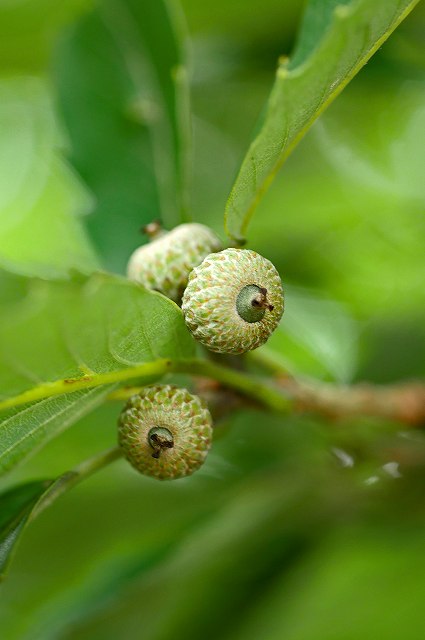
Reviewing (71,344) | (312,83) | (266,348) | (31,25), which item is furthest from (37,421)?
(31,25)

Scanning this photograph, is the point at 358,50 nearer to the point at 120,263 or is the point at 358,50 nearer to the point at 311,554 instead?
the point at 120,263

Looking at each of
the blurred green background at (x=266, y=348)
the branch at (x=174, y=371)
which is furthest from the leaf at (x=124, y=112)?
the branch at (x=174, y=371)

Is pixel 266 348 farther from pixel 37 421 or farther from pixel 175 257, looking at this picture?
pixel 37 421

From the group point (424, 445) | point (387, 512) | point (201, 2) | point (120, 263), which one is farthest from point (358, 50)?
point (201, 2)

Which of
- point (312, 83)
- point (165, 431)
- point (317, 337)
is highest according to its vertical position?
point (317, 337)

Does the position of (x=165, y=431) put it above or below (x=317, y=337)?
below

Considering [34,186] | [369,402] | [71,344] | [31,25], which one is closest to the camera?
[71,344]

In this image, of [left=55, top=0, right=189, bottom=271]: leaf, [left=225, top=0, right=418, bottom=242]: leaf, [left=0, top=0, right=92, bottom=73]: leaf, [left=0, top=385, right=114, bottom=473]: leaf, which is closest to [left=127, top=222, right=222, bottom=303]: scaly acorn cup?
[left=225, top=0, right=418, bottom=242]: leaf
